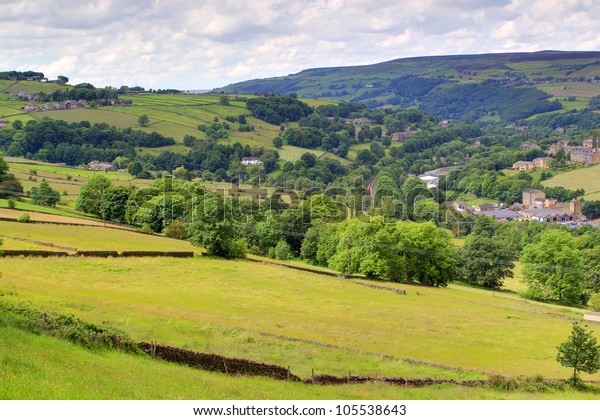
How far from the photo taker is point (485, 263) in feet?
260

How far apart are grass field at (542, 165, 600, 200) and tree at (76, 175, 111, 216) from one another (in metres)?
120

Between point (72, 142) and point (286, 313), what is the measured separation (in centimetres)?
14249

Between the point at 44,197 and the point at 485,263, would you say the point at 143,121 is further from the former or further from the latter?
the point at 485,263

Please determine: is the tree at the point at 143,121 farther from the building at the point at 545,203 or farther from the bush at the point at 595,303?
the bush at the point at 595,303

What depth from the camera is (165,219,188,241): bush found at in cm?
7519

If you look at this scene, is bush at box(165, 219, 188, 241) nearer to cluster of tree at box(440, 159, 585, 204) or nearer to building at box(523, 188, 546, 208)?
building at box(523, 188, 546, 208)

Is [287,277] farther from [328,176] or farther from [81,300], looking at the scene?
[328,176]

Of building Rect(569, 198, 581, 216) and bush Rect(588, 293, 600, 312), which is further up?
bush Rect(588, 293, 600, 312)

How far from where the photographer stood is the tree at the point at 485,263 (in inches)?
3098

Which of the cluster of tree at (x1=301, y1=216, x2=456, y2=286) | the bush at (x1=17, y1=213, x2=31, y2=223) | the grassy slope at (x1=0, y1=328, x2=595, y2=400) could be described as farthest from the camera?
the cluster of tree at (x1=301, y1=216, x2=456, y2=286)

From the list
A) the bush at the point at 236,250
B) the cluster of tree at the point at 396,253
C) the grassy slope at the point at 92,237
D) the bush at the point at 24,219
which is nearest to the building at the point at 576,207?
the cluster of tree at the point at 396,253

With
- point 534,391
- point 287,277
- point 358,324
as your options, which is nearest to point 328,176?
point 287,277

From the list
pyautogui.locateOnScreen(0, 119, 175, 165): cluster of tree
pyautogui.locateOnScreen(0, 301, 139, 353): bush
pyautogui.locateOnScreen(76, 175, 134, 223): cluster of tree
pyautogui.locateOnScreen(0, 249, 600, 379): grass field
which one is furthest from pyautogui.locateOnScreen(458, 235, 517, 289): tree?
pyautogui.locateOnScreen(0, 119, 175, 165): cluster of tree

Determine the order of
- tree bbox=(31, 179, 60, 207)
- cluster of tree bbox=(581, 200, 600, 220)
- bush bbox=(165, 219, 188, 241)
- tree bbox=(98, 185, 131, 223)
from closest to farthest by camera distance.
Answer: bush bbox=(165, 219, 188, 241) < tree bbox=(98, 185, 131, 223) < tree bbox=(31, 179, 60, 207) < cluster of tree bbox=(581, 200, 600, 220)
